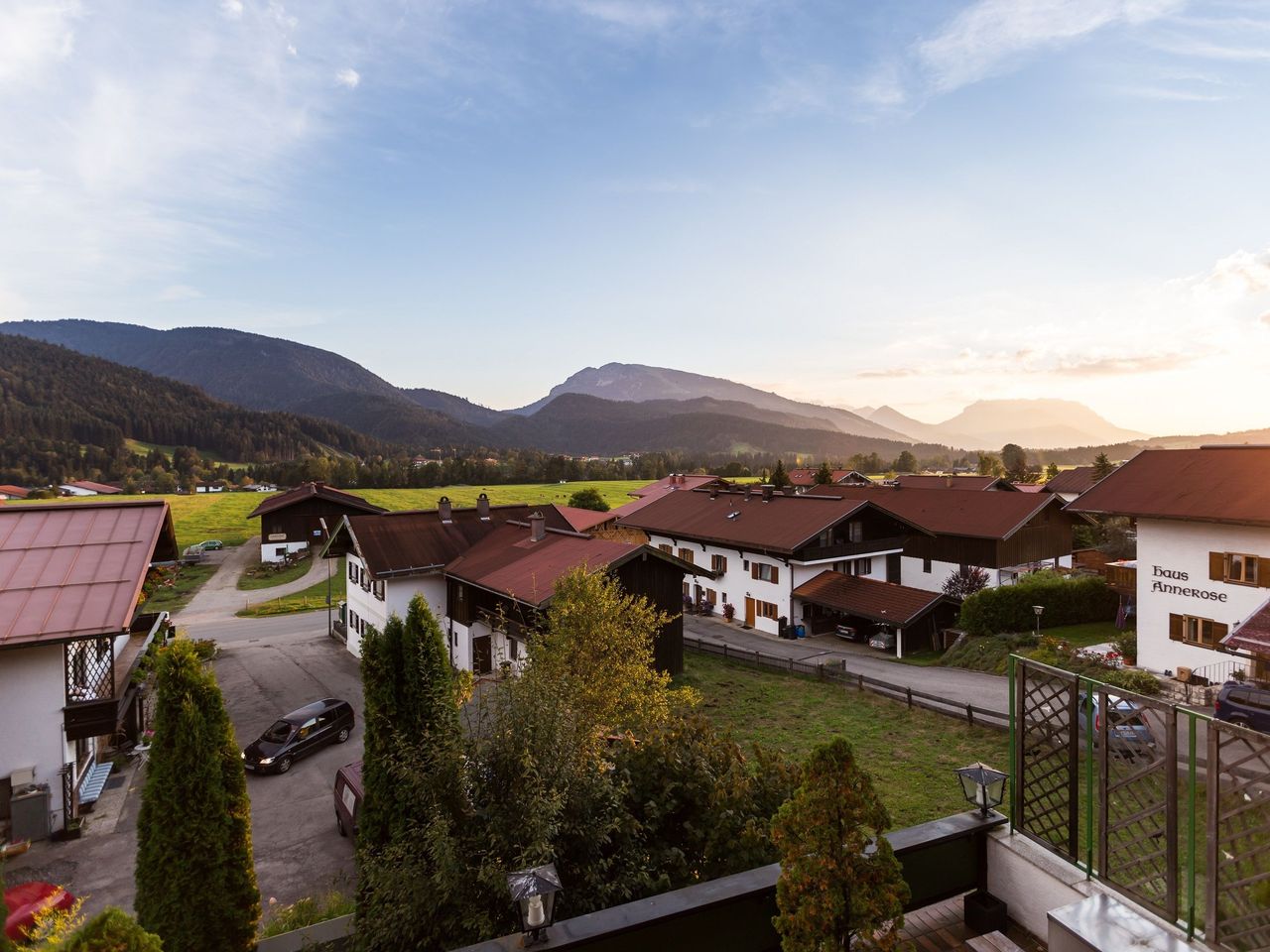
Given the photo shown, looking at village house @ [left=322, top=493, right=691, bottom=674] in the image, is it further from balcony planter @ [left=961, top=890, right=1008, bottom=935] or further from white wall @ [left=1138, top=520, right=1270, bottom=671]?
white wall @ [left=1138, top=520, right=1270, bottom=671]

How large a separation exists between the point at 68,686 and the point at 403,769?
12.3m

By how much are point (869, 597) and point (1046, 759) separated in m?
27.3

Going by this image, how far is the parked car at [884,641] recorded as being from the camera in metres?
34.2

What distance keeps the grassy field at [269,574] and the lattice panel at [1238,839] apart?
185 ft

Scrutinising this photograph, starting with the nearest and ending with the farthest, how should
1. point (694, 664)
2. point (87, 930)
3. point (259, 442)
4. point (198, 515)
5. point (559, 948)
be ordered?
1. point (87, 930)
2. point (559, 948)
3. point (694, 664)
4. point (198, 515)
5. point (259, 442)

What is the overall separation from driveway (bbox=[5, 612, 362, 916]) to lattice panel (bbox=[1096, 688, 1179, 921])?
13.4 m

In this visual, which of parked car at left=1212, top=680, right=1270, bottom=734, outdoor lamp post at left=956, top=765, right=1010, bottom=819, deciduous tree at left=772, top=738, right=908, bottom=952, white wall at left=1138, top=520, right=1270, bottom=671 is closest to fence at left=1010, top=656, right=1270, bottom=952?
outdoor lamp post at left=956, top=765, right=1010, bottom=819

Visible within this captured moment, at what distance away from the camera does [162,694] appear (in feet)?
28.2

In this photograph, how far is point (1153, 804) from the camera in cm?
668

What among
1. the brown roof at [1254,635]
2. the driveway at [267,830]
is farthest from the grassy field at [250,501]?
the brown roof at [1254,635]

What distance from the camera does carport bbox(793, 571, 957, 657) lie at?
3291 cm

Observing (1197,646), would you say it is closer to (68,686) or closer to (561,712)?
(561,712)

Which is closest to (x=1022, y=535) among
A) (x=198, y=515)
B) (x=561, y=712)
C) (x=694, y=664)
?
(x=694, y=664)

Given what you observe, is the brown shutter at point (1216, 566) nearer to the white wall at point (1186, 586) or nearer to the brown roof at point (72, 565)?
the white wall at point (1186, 586)
